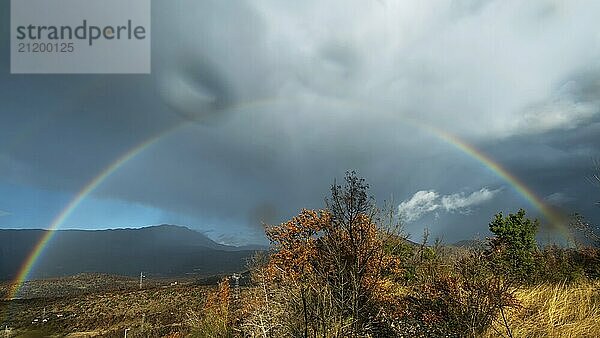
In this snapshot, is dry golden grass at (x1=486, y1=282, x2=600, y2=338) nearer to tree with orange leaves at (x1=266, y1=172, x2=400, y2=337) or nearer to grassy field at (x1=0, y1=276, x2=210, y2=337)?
tree with orange leaves at (x1=266, y1=172, x2=400, y2=337)

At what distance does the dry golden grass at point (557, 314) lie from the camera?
5.37m

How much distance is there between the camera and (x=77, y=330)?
44531mm

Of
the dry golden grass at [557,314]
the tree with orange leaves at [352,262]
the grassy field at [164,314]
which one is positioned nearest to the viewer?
the dry golden grass at [557,314]

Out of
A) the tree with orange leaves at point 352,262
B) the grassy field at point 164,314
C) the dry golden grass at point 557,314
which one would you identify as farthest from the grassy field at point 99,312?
the dry golden grass at point 557,314

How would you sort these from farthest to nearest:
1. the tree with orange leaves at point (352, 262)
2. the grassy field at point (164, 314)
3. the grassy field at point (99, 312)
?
the grassy field at point (99, 312) → the tree with orange leaves at point (352, 262) → the grassy field at point (164, 314)

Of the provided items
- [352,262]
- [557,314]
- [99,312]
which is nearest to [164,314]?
Result: [99,312]

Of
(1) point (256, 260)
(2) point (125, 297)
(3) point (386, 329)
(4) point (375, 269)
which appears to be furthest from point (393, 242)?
(2) point (125, 297)

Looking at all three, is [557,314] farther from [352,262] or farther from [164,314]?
[164,314]

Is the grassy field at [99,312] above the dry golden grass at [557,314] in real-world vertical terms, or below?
below

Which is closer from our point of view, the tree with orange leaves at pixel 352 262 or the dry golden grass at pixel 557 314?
the dry golden grass at pixel 557 314

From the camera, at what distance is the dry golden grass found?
537 cm

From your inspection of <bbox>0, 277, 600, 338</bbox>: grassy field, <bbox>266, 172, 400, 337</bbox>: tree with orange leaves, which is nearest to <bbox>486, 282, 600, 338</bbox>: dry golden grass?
<bbox>0, 277, 600, 338</bbox>: grassy field

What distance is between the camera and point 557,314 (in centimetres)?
591

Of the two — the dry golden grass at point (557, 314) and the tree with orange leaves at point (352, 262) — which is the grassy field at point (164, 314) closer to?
the dry golden grass at point (557, 314)
